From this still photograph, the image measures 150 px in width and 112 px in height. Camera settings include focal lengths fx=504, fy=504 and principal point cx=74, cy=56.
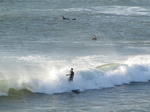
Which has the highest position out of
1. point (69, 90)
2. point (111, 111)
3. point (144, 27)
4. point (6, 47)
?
point (144, 27)

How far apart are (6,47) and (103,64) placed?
973cm

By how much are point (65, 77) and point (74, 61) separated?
535 centimetres

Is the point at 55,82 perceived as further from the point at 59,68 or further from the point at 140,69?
the point at 140,69

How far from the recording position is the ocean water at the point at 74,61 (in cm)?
2978

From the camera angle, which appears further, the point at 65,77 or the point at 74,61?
the point at 74,61

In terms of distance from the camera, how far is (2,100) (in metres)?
29.8

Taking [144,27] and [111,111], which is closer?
[111,111]

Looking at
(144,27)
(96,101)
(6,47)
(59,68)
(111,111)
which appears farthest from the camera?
(144,27)

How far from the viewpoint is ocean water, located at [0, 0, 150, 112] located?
2978cm

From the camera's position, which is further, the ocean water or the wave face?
the wave face

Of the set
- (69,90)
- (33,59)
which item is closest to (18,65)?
(33,59)

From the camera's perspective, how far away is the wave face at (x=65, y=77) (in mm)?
32094

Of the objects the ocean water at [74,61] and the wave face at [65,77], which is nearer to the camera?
the ocean water at [74,61]

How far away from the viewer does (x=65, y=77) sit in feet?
109
